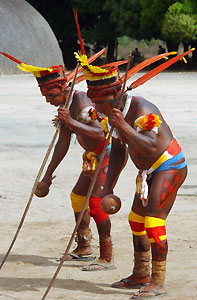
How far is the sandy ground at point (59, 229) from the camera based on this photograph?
5383 millimetres

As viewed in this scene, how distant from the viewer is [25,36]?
116 feet

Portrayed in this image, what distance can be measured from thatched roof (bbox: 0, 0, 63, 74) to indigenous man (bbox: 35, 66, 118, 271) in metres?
27.4

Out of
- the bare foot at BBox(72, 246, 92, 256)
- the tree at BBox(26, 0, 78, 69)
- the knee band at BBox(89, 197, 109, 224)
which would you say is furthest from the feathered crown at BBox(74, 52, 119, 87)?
the tree at BBox(26, 0, 78, 69)

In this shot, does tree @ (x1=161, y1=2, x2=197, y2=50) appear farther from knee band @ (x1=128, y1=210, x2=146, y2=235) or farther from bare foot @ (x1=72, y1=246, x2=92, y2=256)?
knee band @ (x1=128, y1=210, x2=146, y2=235)

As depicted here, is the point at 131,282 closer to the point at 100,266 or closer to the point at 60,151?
Answer: the point at 100,266

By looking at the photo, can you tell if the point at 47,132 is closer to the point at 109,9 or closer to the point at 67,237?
the point at 67,237

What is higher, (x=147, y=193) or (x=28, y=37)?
(x=147, y=193)

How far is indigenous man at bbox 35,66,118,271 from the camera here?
5.71m

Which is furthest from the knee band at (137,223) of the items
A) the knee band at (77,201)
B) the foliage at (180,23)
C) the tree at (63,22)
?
the tree at (63,22)

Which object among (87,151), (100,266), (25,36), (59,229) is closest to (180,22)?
(25,36)

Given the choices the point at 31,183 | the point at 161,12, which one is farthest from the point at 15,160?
the point at 161,12

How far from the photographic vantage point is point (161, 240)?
5.05 m

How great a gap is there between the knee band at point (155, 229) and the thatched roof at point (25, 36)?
2869 centimetres

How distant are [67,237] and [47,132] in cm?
715
